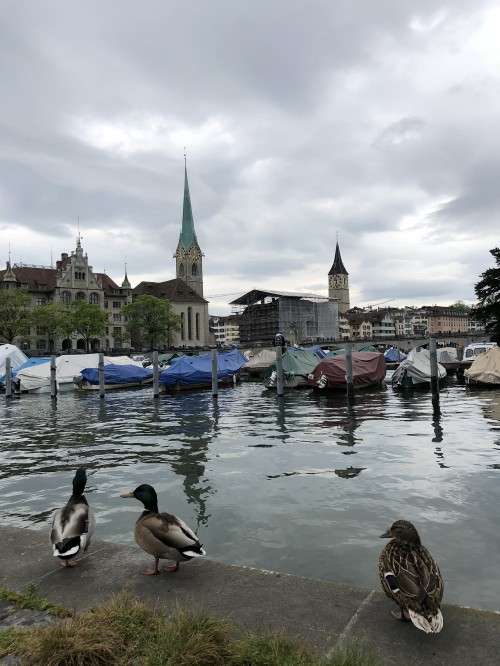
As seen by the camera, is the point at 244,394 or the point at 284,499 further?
the point at 244,394

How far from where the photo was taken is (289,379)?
126 ft

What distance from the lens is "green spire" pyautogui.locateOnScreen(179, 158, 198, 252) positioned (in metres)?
173

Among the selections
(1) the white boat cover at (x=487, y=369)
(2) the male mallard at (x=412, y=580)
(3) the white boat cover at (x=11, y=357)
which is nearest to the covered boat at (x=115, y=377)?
(3) the white boat cover at (x=11, y=357)

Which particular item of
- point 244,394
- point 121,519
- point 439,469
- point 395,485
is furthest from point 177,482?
point 244,394

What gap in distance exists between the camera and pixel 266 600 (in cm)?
474

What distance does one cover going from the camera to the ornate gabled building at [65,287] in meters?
113

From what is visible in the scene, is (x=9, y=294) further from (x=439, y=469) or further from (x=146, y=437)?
(x=439, y=469)

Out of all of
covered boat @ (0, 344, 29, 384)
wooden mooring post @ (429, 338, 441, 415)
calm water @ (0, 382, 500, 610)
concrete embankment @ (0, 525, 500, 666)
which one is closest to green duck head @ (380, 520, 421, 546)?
concrete embankment @ (0, 525, 500, 666)

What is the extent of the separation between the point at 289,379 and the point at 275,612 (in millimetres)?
33982

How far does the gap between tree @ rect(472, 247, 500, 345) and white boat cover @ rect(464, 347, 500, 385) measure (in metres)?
34.1

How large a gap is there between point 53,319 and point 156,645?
9357cm

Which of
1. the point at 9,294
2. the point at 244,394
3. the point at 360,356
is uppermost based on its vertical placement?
the point at 9,294

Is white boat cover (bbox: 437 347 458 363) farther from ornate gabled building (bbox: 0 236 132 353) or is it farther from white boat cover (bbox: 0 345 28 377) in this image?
ornate gabled building (bbox: 0 236 132 353)

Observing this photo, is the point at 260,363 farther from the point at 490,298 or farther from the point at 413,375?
the point at 490,298
